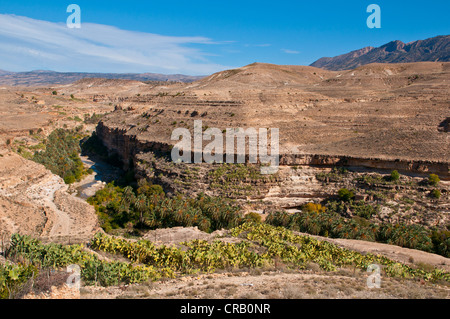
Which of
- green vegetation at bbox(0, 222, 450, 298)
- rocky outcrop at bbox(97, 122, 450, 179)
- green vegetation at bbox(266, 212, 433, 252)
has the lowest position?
green vegetation at bbox(266, 212, 433, 252)

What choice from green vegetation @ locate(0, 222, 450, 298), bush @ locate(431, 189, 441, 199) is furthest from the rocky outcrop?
green vegetation @ locate(0, 222, 450, 298)

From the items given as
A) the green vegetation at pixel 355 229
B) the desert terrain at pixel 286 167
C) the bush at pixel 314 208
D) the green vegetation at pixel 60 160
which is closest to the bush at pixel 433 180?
the desert terrain at pixel 286 167

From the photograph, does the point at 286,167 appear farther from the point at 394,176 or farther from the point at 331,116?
the point at 331,116

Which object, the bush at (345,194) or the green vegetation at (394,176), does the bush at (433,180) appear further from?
the bush at (345,194)

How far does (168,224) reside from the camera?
2750cm

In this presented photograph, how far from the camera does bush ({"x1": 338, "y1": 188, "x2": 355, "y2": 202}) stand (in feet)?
107

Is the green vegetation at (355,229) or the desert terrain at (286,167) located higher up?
the desert terrain at (286,167)

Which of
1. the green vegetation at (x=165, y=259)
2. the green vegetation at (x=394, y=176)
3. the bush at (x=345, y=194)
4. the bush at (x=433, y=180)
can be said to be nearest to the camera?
the green vegetation at (x=165, y=259)

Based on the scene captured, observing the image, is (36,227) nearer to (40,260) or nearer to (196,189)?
(40,260)

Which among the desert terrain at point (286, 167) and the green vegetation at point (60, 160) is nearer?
the desert terrain at point (286, 167)

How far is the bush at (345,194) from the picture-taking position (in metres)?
32.8

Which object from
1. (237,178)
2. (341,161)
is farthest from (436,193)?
(237,178)

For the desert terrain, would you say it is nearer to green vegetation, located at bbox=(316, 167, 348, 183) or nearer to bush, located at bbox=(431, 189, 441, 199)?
green vegetation, located at bbox=(316, 167, 348, 183)

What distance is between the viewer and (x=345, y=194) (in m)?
32.9
